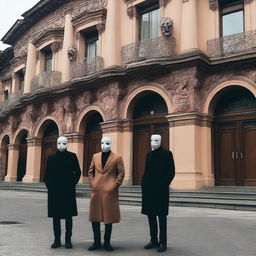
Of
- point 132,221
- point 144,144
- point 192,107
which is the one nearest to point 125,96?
point 144,144

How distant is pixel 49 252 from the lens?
5117 millimetres

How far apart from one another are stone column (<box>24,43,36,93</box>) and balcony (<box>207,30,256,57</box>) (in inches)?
520

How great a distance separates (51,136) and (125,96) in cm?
742

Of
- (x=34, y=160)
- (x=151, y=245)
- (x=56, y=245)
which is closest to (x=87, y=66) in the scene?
(x=34, y=160)

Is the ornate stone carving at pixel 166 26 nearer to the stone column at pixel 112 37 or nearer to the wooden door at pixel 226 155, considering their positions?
the stone column at pixel 112 37

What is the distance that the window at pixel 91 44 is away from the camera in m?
21.0

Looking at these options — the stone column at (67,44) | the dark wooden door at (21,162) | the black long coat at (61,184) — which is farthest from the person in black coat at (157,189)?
the dark wooden door at (21,162)

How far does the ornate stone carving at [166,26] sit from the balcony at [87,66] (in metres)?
3.93

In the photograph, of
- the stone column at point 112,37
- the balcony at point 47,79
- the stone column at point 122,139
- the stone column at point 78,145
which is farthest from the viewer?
the balcony at point 47,79

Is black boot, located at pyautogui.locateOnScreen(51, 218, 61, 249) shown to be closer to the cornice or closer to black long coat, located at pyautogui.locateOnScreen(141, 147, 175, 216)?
black long coat, located at pyautogui.locateOnScreen(141, 147, 175, 216)

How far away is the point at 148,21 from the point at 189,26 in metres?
3.13

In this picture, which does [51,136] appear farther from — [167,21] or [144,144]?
[167,21]

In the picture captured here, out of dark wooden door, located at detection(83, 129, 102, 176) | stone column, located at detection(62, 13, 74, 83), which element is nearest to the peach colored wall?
dark wooden door, located at detection(83, 129, 102, 176)

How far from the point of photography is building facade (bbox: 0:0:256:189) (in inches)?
597
